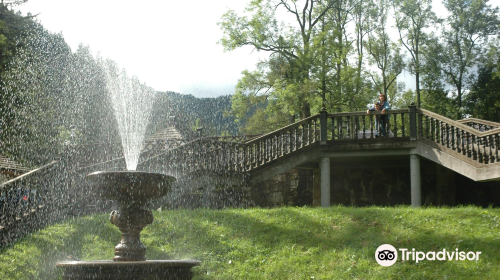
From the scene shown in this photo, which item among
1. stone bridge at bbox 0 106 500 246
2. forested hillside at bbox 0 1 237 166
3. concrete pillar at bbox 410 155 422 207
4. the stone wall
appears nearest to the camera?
stone bridge at bbox 0 106 500 246

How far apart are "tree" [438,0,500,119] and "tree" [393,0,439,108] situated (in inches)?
73.8

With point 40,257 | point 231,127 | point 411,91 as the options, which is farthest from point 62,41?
point 231,127

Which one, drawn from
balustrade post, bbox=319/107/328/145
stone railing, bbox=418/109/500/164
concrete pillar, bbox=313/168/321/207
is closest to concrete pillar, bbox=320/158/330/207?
balustrade post, bbox=319/107/328/145

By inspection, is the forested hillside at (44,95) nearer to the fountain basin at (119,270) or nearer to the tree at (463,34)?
the fountain basin at (119,270)

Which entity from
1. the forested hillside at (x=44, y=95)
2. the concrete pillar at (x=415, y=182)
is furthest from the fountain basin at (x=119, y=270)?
the concrete pillar at (x=415, y=182)

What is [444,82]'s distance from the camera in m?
44.1

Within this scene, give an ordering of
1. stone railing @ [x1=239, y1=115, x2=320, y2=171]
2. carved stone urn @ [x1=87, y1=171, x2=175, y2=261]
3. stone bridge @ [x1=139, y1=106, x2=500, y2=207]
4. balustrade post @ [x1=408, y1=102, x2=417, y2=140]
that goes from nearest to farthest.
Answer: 1. carved stone urn @ [x1=87, y1=171, x2=175, y2=261]
2. stone bridge @ [x1=139, y1=106, x2=500, y2=207]
3. balustrade post @ [x1=408, y1=102, x2=417, y2=140]
4. stone railing @ [x1=239, y1=115, x2=320, y2=171]

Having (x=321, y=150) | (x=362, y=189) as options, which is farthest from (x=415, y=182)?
(x=321, y=150)

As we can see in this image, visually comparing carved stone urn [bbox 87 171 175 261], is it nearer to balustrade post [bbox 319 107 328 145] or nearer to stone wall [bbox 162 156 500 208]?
stone wall [bbox 162 156 500 208]

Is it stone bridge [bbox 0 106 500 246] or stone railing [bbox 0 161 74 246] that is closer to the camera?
stone railing [bbox 0 161 74 246]

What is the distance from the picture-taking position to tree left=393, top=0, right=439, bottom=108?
139 ft

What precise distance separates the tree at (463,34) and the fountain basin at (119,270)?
1546 inches

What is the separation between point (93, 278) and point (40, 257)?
173 inches

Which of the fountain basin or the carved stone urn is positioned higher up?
the carved stone urn
